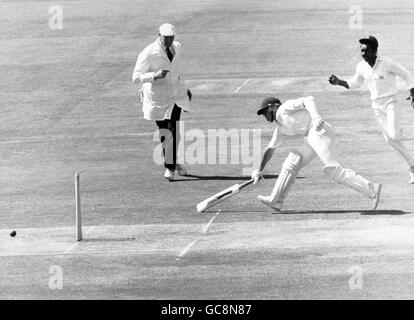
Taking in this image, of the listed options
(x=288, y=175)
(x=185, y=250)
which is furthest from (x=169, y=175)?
(x=185, y=250)

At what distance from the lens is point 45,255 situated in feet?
60.4

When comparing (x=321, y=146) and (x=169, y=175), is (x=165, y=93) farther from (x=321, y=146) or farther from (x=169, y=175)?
(x=321, y=146)

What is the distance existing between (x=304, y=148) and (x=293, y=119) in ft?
1.70

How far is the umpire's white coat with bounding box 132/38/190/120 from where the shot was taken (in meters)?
23.0

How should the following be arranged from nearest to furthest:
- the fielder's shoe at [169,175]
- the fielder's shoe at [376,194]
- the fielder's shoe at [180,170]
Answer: the fielder's shoe at [376,194]
the fielder's shoe at [169,175]
the fielder's shoe at [180,170]

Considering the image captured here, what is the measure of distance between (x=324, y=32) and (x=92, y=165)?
1561 cm

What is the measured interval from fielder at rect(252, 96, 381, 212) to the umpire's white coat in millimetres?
3510

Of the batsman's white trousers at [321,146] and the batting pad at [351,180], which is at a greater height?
the batsman's white trousers at [321,146]

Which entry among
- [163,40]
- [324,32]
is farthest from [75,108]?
[324,32]

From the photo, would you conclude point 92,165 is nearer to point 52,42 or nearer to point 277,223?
point 277,223

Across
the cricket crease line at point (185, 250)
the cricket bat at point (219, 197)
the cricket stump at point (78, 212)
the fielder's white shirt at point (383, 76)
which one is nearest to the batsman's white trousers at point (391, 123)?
the fielder's white shirt at point (383, 76)

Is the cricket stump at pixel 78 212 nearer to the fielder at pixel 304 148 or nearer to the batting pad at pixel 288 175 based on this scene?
the fielder at pixel 304 148

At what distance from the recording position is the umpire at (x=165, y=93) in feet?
75.6

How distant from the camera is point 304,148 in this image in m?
20.1
